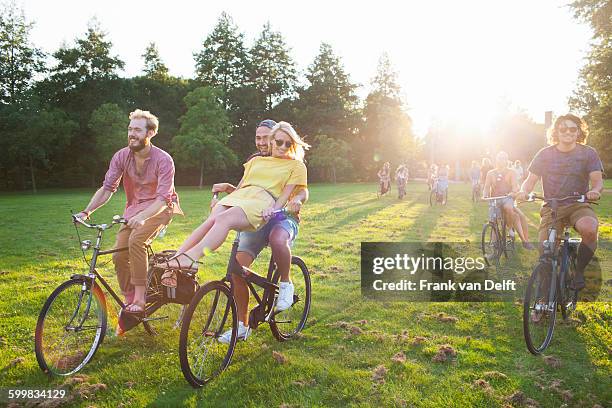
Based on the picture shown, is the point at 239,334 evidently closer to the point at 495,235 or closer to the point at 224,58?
the point at 495,235

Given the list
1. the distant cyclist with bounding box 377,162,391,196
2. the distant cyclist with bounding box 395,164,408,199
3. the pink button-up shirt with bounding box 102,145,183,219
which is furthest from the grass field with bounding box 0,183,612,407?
the distant cyclist with bounding box 377,162,391,196

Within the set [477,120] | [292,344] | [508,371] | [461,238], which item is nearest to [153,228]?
[292,344]

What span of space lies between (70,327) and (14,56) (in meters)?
45.2

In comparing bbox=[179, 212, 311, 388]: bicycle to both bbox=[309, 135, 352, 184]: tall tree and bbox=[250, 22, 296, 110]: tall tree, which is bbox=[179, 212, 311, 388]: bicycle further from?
bbox=[250, 22, 296, 110]: tall tree

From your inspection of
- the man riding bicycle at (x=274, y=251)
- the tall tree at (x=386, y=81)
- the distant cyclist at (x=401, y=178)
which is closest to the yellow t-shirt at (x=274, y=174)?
the man riding bicycle at (x=274, y=251)

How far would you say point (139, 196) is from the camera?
4863 millimetres

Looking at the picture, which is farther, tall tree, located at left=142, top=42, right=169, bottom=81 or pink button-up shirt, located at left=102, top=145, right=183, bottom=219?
tall tree, located at left=142, top=42, right=169, bottom=81

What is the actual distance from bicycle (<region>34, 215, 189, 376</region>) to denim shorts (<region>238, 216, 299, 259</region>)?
1.91 ft

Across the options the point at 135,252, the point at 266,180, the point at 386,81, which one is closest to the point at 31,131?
the point at 135,252

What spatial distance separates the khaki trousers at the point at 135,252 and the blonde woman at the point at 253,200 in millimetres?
281

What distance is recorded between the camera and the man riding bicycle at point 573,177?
207 inches

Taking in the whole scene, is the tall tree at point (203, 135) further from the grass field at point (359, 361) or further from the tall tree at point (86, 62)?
the grass field at point (359, 361)

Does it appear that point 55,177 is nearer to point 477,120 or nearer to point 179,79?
point 179,79

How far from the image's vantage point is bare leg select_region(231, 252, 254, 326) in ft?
14.5
